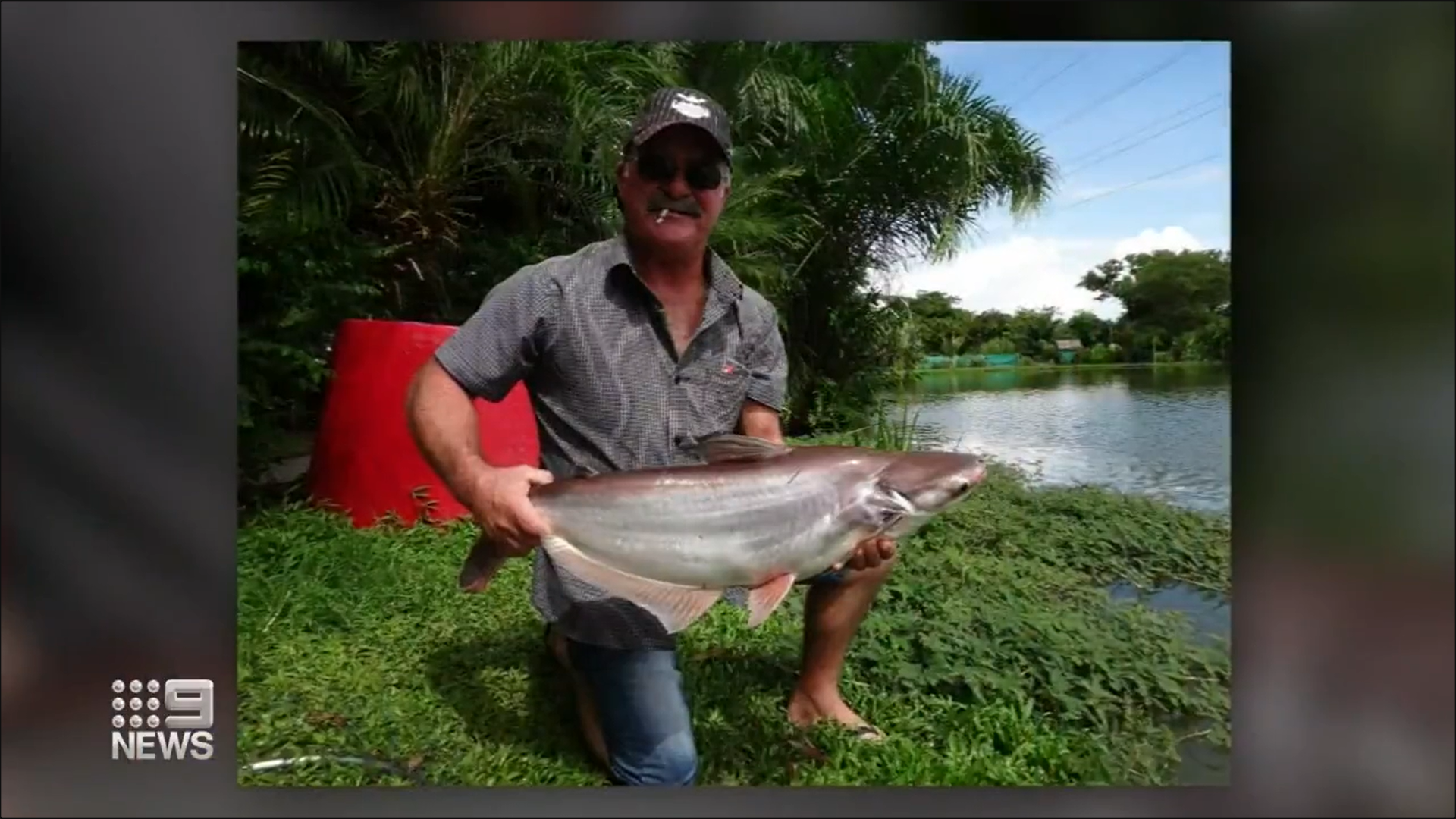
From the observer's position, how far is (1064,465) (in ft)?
9.88

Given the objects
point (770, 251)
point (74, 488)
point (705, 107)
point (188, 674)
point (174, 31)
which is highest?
point (174, 31)

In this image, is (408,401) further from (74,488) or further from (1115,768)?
(1115,768)

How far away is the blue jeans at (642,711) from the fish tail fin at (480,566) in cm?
31

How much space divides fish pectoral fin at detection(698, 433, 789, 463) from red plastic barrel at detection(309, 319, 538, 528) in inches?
20.6

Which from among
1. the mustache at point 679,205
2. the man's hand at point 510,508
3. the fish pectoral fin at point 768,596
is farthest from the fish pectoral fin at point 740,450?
the mustache at point 679,205

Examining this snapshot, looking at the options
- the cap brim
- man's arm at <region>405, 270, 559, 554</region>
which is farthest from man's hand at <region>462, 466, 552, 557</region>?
the cap brim

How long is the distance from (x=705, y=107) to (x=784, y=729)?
1.83m

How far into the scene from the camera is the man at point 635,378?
2887mm

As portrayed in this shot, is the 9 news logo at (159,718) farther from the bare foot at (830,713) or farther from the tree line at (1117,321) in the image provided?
the tree line at (1117,321)

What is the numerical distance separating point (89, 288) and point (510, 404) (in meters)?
1.31

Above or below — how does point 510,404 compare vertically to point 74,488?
above

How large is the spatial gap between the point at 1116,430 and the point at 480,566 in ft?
6.30

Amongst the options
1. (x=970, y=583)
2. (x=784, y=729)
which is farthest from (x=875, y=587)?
(x=784, y=729)

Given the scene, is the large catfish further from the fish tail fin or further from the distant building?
the distant building
